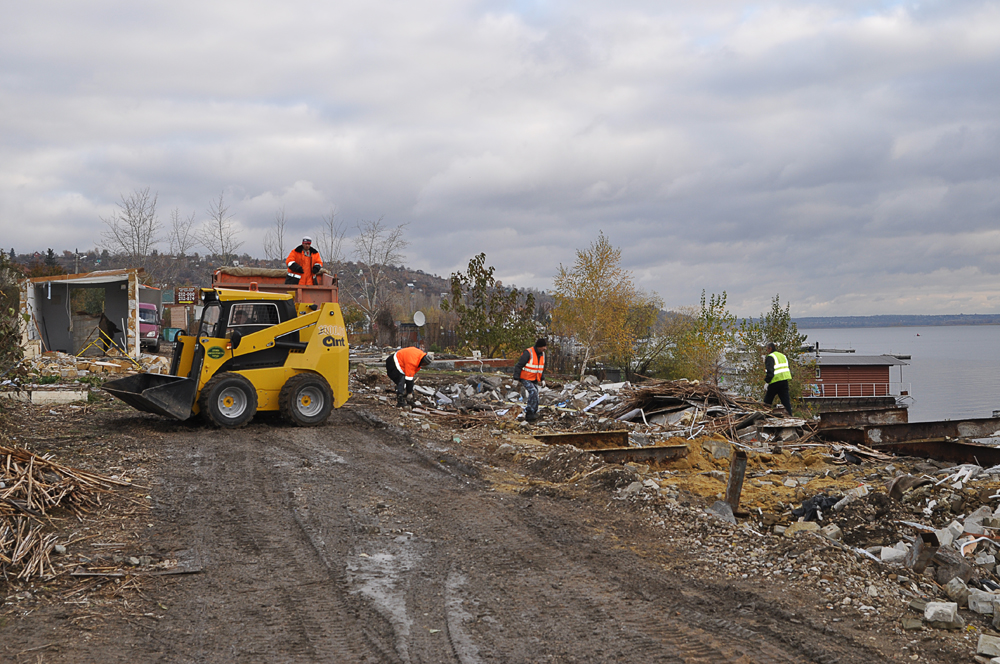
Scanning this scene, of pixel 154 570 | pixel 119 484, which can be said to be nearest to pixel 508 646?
pixel 154 570

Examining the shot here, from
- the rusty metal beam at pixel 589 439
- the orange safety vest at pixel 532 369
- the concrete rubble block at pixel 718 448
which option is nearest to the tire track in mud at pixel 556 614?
the rusty metal beam at pixel 589 439

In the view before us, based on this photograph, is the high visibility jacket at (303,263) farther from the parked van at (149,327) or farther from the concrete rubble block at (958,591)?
the parked van at (149,327)

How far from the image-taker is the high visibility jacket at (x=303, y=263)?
13.6 meters

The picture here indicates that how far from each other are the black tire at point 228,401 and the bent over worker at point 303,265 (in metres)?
3.00

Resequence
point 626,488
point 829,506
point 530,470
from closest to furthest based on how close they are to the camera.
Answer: point 829,506, point 626,488, point 530,470

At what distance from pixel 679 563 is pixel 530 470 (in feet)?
13.1

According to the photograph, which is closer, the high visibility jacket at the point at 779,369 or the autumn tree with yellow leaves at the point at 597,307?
the high visibility jacket at the point at 779,369

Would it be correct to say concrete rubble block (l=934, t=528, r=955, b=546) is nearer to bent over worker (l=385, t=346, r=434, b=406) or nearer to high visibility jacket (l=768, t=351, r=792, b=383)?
high visibility jacket (l=768, t=351, r=792, b=383)

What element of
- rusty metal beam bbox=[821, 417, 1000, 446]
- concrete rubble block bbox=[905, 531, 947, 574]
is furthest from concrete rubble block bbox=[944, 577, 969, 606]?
rusty metal beam bbox=[821, 417, 1000, 446]

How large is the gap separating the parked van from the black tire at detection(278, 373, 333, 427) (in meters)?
17.0

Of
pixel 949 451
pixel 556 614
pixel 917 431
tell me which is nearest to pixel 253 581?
pixel 556 614

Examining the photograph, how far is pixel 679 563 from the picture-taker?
5961mm

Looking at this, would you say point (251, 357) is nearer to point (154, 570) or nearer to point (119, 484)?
point (119, 484)

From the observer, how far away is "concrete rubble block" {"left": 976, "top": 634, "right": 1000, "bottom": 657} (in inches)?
166
